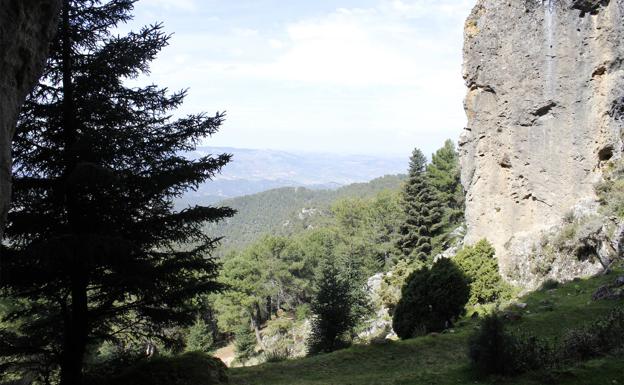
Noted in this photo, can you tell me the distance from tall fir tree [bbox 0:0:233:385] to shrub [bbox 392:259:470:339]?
1102cm

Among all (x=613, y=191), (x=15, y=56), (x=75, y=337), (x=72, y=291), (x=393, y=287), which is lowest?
(x=393, y=287)

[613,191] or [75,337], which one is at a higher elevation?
[613,191]

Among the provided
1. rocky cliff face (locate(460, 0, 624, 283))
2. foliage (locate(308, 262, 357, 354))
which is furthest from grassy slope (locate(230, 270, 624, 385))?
rocky cliff face (locate(460, 0, 624, 283))

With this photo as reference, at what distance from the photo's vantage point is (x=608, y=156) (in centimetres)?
2017

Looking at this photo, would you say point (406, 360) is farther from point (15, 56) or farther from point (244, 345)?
point (244, 345)

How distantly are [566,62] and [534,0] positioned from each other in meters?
3.29

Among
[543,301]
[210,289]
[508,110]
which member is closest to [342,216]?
[508,110]

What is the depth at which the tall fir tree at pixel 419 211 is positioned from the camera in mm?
36344

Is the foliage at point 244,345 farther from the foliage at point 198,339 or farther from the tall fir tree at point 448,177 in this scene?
the tall fir tree at point 448,177

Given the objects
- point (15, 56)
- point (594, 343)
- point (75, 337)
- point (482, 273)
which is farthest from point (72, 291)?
point (482, 273)

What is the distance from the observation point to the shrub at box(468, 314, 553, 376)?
8.22m

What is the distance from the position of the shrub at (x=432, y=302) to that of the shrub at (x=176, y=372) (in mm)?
9305

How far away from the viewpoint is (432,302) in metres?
18.4

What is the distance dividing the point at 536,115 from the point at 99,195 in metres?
19.7
